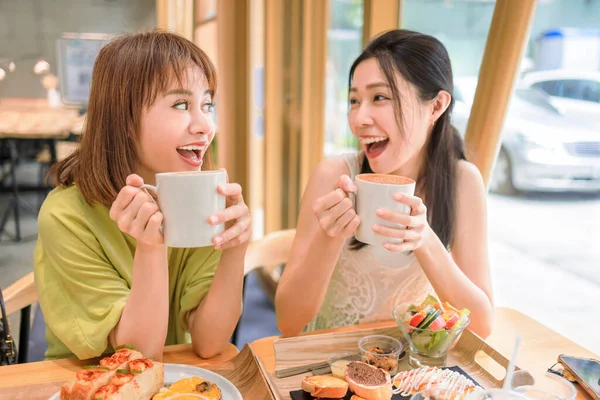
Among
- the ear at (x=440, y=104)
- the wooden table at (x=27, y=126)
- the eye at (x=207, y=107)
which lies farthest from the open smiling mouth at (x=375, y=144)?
the wooden table at (x=27, y=126)

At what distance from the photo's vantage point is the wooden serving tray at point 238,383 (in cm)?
89

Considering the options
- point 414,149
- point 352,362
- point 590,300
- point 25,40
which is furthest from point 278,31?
point 352,362

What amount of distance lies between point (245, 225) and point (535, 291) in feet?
3.84

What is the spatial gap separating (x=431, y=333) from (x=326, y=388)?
26cm

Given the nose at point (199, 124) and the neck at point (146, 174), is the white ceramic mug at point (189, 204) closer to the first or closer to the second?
the nose at point (199, 124)

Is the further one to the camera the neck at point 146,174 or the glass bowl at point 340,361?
the neck at point 146,174

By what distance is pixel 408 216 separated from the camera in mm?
933

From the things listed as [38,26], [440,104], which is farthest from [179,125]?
[38,26]

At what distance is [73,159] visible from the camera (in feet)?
3.98

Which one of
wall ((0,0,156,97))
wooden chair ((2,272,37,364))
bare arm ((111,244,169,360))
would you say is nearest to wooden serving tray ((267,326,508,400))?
bare arm ((111,244,169,360))

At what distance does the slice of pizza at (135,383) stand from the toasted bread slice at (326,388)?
26 centimetres

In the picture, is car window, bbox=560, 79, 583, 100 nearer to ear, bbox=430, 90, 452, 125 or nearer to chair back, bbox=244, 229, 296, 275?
ear, bbox=430, 90, 452, 125

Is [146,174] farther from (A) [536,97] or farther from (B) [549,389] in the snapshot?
(A) [536,97]

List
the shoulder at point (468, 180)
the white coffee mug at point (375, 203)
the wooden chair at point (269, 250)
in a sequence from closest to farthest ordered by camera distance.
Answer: the white coffee mug at point (375, 203), the shoulder at point (468, 180), the wooden chair at point (269, 250)
